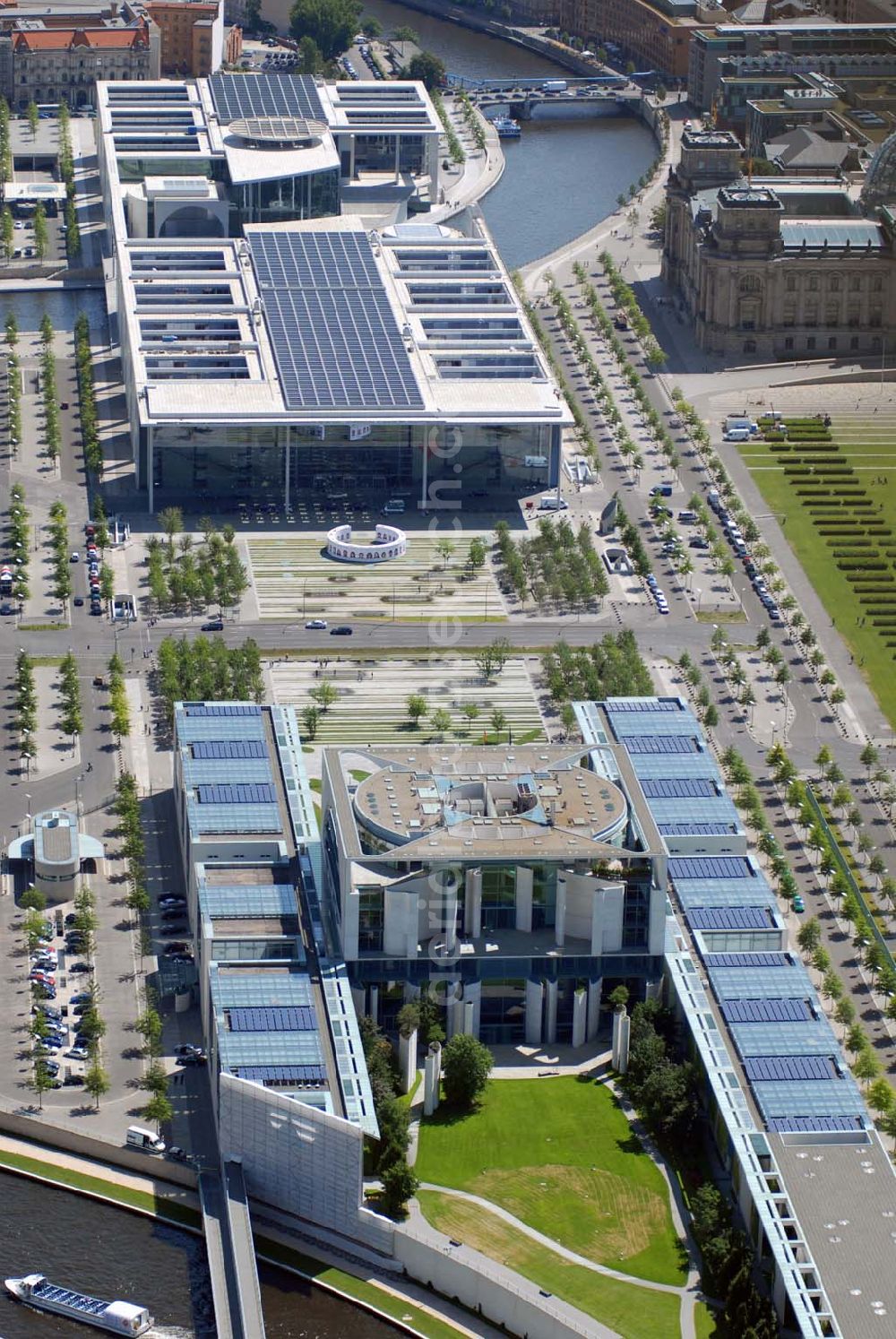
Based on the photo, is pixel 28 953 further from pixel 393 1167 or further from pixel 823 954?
pixel 823 954

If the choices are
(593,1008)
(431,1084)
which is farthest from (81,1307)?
(593,1008)

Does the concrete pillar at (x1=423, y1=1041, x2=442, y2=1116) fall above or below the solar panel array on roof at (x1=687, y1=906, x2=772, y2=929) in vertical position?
below

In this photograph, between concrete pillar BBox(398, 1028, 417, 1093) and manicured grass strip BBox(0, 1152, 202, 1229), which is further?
concrete pillar BBox(398, 1028, 417, 1093)

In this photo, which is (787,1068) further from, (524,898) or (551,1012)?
(524,898)

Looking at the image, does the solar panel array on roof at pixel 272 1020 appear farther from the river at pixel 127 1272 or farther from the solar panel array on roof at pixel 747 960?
the solar panel array on roof at pixel 747 960

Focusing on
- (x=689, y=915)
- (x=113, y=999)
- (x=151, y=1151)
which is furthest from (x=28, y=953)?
(x=689, y=915)

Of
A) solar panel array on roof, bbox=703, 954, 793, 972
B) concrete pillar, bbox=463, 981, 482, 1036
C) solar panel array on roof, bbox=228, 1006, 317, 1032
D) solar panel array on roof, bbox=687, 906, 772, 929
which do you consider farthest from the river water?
solar panel array on roof, bbox=687, 906, 772, 929

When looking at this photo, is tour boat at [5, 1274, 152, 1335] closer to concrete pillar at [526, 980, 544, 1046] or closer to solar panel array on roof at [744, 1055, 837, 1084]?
concrete pillar at [526, 980, 544, 1046]
